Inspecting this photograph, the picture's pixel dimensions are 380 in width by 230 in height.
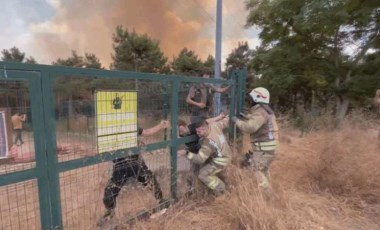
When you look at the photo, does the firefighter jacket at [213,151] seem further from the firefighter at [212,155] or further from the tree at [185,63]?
the tree at [185,63]

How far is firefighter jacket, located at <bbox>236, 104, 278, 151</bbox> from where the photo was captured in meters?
4.29

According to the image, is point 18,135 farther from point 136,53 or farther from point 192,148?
point 136,53

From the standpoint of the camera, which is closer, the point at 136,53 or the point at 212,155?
the point at 212,155

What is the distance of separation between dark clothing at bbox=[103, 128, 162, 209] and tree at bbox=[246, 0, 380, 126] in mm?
9218

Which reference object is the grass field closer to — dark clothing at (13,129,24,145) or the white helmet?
dark clothing at (13,129,24,145)

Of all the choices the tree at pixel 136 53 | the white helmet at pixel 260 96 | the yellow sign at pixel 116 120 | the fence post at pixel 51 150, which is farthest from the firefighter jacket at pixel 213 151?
the tree at pixel 136 53

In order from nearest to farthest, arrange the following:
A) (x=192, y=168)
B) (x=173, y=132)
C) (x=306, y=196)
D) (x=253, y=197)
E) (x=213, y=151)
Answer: (x=253, y=197), (x=173, y=132), (x=213, y=151), (x=192, y=168), (x=306, y=196)

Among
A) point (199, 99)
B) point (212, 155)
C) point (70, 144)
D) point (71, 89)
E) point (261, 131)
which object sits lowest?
point (212, 155)

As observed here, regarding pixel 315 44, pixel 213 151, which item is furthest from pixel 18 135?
pixel 315 44

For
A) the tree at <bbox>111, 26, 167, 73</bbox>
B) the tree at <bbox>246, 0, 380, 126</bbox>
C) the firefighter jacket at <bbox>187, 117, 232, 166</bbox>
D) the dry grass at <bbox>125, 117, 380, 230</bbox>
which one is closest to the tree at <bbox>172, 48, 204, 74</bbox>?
the tree at <bbox>111, 26, 167, 73</bbox>

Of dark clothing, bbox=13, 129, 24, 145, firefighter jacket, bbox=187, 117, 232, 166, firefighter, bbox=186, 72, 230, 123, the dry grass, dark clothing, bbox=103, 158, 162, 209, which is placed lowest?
the dry grass

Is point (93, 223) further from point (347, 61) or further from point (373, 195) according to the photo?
point (347, 61)

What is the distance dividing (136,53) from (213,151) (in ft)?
61.7

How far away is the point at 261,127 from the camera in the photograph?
4.37 meters
